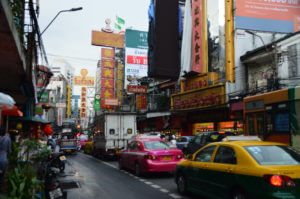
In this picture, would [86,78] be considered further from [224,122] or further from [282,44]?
[282,44]

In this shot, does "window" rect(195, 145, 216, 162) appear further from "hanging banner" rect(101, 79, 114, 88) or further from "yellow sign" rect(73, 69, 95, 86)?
"yellow sign" rect(73, 69, 95, 86)

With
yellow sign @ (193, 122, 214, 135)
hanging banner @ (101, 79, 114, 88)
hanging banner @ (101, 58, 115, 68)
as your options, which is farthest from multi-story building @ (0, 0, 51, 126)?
hanging banner @ (101, 58, 115, 68)

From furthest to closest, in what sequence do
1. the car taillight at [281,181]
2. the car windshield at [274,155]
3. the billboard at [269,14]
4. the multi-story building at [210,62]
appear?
the multi-story building at [210,62]
the billboard at [269,14]
the car windshield at [274,155]
the car taillight at [281,181]

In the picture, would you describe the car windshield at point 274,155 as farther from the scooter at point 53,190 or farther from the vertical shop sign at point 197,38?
the vertical shop sign at point 197,38

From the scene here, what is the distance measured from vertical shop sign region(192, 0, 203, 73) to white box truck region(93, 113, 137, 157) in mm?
10875

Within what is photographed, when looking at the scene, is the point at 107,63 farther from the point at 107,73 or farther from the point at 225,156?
the point at 225,156

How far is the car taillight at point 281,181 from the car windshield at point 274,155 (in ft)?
1.77

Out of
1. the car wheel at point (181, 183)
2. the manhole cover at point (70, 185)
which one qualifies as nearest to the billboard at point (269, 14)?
the car wheel at point (181, 183)

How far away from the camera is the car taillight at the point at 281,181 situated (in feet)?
17.5

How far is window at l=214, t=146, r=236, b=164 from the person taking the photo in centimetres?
655

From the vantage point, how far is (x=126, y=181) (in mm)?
11555

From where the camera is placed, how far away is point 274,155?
618cm

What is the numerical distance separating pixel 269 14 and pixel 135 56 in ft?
86.1

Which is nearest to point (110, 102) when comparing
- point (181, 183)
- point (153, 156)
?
point (153, 156)
